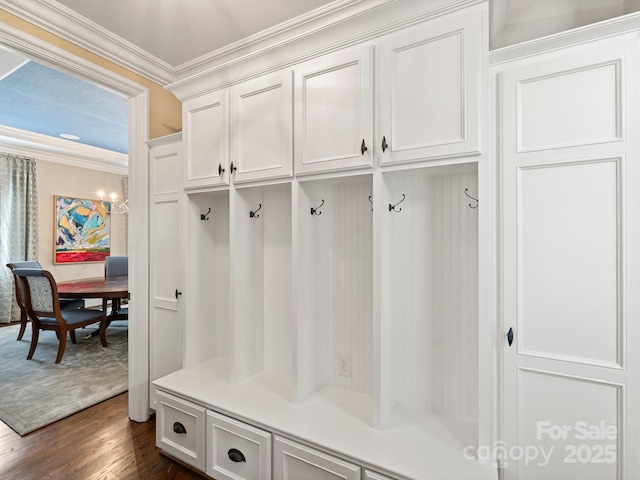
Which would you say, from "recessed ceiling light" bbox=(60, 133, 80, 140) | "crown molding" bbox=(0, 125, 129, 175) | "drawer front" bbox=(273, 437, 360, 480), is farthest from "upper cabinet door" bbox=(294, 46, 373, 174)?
"crown molding" bbox=(0, 125, 129, 175)

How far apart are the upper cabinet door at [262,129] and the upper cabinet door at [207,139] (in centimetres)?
7

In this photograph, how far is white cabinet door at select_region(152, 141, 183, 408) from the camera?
7.75 feet

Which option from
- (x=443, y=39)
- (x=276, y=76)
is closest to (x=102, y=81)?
(x=276, y=76)

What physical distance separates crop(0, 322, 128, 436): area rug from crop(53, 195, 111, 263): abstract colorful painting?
1.73 m

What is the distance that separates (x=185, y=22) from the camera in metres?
2.06

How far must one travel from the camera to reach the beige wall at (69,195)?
529 cm

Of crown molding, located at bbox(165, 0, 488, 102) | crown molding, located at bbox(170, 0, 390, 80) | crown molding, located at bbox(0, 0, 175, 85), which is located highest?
crown molding, located at bbox(170, 0, 390, 80)

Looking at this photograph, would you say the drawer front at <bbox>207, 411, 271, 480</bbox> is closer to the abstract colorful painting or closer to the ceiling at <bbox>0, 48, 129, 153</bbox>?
the ceiling at <bbox>0, 48, 129, 153</bbox>

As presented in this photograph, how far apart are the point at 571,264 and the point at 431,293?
1.95 feet

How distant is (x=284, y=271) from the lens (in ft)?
6.79

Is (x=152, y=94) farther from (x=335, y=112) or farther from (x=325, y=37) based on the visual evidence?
(x=335, y=112)

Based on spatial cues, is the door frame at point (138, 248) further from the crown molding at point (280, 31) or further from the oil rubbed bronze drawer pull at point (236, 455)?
the oil rubbed bronze drawer pull at point (236, 455)

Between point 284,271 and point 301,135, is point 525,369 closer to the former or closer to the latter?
point 284,271

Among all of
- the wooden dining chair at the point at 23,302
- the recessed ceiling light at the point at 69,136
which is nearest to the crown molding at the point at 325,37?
the wooden dining chair at the point at 23,302
